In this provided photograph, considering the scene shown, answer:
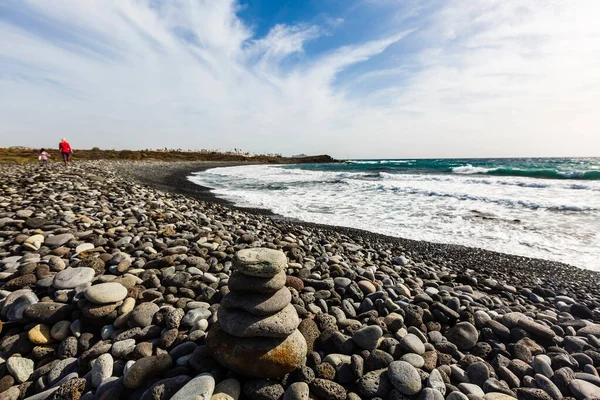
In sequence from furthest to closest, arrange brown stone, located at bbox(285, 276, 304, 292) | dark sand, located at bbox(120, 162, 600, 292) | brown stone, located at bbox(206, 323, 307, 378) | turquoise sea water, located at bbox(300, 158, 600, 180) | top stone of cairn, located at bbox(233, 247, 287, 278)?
turquoise sea water, located at bbox(300, 158, 600, 180), dark sand, located at bbox(120, 162, 600, 292), brown stone, located at bbox(285, 276, 304, 292), top stone of cairn, located at bbox(233, 247, 287, 278), brown stone, located at bbox(206, 323, 307, 378)

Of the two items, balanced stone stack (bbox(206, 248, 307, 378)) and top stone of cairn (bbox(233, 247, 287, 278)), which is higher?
top stone of cairn (bbox(233, 247, 287, 278))

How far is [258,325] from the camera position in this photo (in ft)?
7.22

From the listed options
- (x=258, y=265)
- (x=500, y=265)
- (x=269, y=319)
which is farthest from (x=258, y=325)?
(x=500, y=265)

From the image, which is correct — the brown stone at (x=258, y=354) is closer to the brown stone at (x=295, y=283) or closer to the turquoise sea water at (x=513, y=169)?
the brown stone at (x=295, y=283)

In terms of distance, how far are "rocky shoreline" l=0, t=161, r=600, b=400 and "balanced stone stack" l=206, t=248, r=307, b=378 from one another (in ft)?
0.10

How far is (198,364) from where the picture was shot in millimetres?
2238

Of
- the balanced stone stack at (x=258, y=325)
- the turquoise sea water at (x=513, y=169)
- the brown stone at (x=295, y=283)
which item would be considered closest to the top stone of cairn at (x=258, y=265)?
the balanced stone stack at (x=258, y=325)

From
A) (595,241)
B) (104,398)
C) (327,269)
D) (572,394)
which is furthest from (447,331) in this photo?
(595,241)

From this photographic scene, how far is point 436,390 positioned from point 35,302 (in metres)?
3.86

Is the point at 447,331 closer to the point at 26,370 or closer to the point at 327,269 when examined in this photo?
the point at 327,269

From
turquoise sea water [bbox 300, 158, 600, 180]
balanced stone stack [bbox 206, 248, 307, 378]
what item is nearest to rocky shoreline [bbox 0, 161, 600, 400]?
balanced stone stack [bbox 206, 248, 307, 378]

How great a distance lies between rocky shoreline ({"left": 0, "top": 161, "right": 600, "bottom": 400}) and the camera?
2.17 meters

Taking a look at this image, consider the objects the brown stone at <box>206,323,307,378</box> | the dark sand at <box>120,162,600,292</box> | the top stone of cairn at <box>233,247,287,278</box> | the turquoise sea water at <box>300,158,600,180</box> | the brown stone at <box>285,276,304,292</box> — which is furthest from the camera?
the turquoise sea water at <box>300,158,600,180</box>

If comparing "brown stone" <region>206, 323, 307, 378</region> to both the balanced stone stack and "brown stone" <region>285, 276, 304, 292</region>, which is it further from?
"brown stone" <region>285, 276, 304, 292</region>
